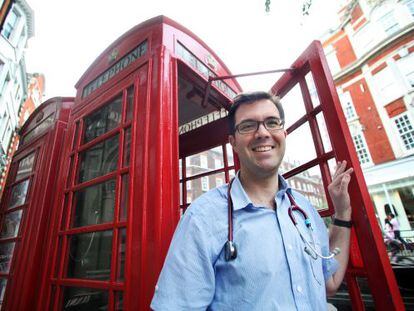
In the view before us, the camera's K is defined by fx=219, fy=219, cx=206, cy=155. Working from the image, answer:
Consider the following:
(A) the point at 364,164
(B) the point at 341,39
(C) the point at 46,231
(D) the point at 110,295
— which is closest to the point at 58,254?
(C) the point at 46,231

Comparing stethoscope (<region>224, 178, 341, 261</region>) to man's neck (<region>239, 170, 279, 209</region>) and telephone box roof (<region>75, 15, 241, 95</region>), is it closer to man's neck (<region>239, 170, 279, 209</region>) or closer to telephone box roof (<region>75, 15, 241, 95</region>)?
man's neck (<region>239, 170, 279, 209</region>)

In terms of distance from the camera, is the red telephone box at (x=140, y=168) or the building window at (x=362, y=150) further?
the building window at (x=362, y=150)

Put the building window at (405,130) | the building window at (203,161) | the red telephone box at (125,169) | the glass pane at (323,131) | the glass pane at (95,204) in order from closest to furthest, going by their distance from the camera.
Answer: the red telephone box at (125,169) < the glass pane at (323,131) < the glass pane at (95,204) < the building window at (203,161) < the building window at (405,130)

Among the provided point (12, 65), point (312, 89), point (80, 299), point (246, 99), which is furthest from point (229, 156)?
point (12, 65)

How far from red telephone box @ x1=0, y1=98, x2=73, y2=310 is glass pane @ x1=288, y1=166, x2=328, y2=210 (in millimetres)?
2805

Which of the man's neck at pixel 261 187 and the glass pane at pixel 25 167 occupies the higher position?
the glass pane at pixel 25 167

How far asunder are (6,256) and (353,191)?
15.7 feet

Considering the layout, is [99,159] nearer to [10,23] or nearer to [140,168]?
[140,168]

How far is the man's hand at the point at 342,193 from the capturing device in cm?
146

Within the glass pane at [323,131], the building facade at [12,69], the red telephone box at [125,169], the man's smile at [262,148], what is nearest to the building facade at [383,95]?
the glass pane at [323,131]

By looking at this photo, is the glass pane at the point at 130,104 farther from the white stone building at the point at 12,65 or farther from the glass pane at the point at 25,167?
the white stone building at the point at 12,65

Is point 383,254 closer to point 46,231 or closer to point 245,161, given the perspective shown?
point 245,161

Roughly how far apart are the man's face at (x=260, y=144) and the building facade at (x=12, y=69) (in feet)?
55.7

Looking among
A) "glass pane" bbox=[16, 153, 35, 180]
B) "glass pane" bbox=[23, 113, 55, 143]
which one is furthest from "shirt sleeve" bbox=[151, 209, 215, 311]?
"glass pane" bbox=[16, 153, 35, 180]
